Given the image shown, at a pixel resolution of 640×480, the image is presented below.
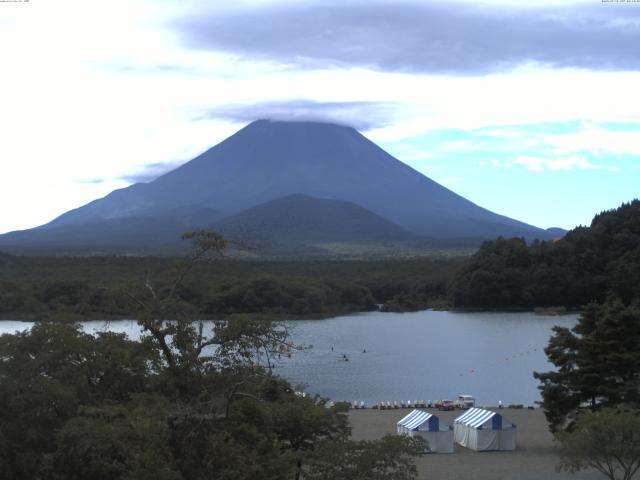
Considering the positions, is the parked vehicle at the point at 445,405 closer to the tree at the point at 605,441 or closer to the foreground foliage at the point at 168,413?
the tree at the point at 605,441

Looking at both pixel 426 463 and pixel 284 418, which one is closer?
pixel 284 418

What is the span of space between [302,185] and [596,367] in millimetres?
118498

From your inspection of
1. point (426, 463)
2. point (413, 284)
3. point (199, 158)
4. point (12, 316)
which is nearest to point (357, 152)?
point (199, 158)

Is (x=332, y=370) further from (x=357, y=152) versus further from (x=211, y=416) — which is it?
(x=357, y=152)

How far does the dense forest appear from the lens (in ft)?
161

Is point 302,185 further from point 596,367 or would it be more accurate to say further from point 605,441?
point 605,441

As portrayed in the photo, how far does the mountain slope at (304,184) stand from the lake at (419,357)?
8299 cm

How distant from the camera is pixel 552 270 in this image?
49.8m

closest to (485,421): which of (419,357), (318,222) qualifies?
(419,357)

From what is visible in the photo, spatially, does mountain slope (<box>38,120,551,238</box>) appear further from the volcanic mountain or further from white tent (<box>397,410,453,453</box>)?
white tent (<box>397,410,453,453</box>)

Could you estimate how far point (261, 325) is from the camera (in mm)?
7727

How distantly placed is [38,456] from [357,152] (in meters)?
142

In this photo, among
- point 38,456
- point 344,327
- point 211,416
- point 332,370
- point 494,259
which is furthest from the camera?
point 494,259

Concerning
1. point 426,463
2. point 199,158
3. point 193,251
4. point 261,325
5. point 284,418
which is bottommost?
point 426,463
